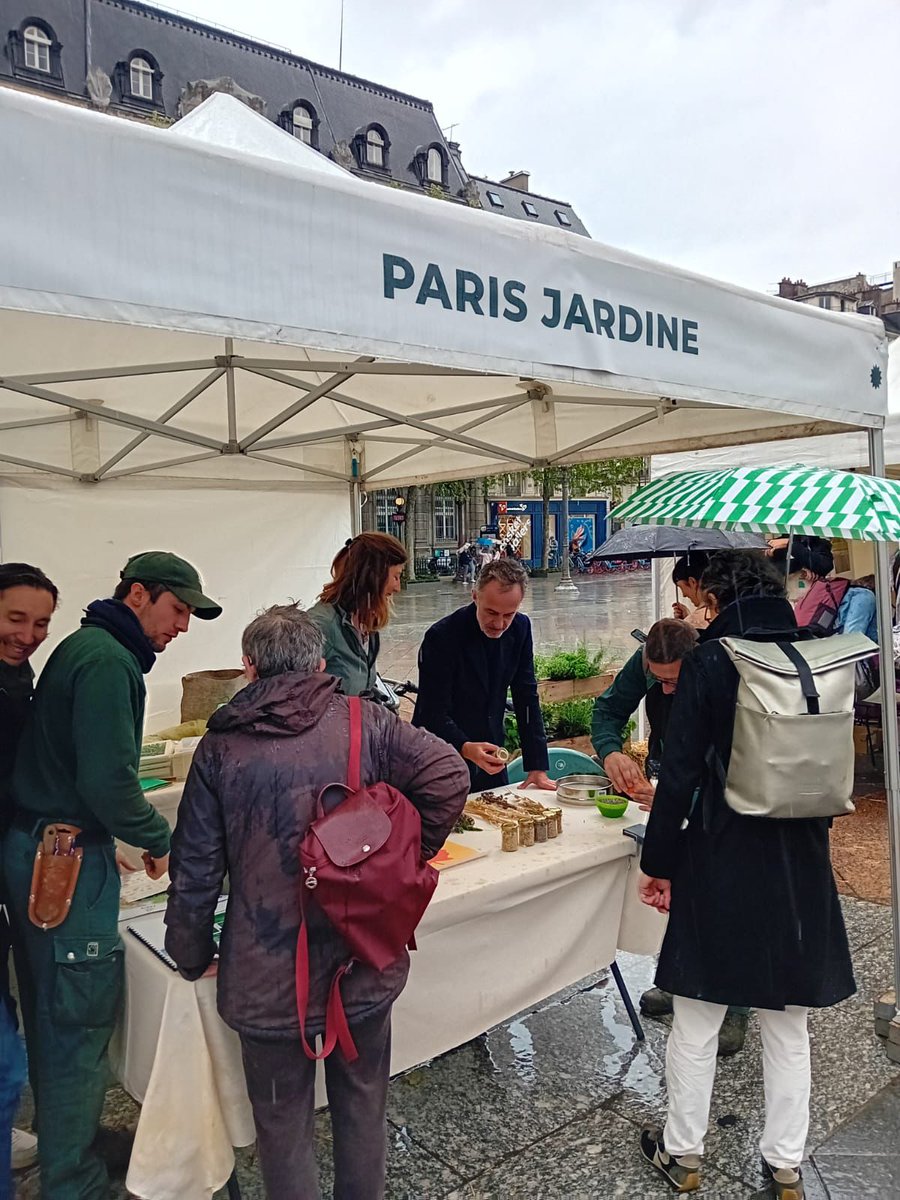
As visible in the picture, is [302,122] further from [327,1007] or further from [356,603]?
[327,1007]

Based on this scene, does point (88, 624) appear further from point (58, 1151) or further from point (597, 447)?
point (597, 447)

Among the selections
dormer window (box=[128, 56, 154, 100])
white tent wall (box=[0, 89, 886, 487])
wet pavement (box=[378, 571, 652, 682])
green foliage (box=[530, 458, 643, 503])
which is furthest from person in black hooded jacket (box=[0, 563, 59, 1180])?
dormer window (box=[128, 56, 154, 100])

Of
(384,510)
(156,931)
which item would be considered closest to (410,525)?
(384,510)

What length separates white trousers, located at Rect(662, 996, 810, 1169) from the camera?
216cm

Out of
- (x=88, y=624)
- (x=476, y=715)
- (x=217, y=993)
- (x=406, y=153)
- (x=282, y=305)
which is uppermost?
(x=406, y=153)

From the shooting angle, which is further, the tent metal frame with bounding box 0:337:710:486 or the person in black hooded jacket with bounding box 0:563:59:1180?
the tent metal frame with bounding box 0:337:710:486

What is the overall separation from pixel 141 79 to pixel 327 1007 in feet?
137

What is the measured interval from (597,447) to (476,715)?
1.67 meters

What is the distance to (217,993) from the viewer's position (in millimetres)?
1711

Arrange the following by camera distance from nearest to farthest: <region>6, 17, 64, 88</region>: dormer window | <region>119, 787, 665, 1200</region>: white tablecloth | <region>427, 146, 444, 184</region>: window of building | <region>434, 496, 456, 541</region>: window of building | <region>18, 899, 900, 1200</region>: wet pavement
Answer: <region>119, 787, 665, 1200</region>: white tablecloth, <region>18, 899, 900, 1200</region>: wet pavement, <region>6, 17, 64, 88</region>: dormer window, <region>434, 496, 456, 541</region>: window of building, <region>427, 146, 444, 184</region>: window of building

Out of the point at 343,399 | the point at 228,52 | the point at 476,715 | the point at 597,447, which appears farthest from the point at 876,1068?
the point at 228,52

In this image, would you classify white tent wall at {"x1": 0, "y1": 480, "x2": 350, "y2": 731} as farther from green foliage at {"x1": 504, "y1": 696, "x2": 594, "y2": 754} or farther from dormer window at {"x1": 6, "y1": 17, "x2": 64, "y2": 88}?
dormer window at {"x1": 6, "y1": 17, "x2": 64, "y2": 88}

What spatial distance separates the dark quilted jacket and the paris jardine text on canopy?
0.89 m

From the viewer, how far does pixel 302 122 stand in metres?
39.2
